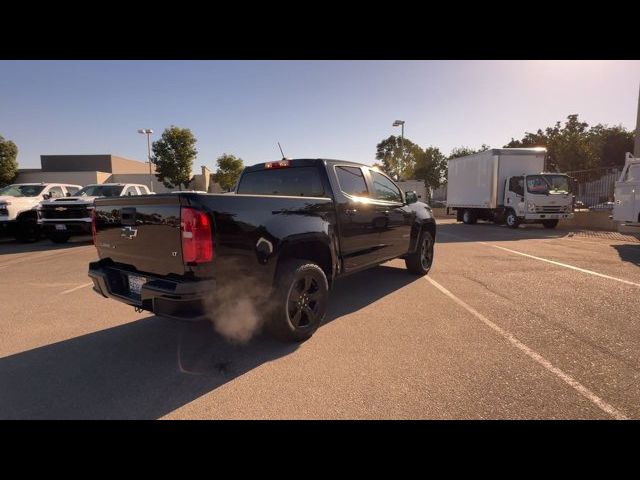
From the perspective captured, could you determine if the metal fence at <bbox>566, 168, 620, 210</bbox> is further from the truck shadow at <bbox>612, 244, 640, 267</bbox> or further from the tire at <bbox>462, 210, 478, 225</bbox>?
the truck shadow at <bbox>612, 244, 640, 267</bbox>

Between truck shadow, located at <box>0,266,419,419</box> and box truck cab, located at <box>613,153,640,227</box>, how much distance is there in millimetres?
12661

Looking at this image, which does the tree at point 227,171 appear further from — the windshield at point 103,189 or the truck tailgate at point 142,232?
the truck tailgate at point 142,232

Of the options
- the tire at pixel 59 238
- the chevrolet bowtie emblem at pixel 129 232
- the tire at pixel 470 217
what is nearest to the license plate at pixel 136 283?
the chevrolet bowtie emblem at pixel 129 232

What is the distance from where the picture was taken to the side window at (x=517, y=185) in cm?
1555

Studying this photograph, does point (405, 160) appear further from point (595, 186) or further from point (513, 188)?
point (513, 188)

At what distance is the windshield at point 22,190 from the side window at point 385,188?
44.2 ft

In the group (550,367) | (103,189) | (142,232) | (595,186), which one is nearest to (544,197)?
(595,186)

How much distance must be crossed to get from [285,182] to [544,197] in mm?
14613

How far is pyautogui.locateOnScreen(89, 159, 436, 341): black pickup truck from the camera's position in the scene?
280 cm

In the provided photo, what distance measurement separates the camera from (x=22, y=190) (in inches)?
502
